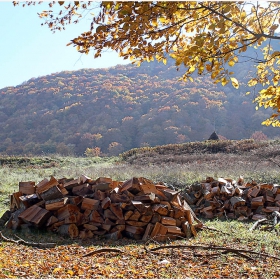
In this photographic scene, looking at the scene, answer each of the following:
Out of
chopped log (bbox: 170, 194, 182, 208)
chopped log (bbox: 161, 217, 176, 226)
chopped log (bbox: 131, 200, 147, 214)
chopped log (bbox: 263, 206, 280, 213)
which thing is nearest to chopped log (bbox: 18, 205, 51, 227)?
chopped log (bbox: 131, 200, 147, 214)

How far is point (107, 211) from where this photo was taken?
5.38 m

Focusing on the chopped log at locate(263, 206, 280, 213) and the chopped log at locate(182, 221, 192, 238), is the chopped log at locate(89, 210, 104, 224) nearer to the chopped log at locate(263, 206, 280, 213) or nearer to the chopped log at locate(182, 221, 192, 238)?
the chopped log at locate(182, 221, 192, 238)

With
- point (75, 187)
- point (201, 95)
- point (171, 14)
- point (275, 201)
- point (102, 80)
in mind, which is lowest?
point (275, 201)

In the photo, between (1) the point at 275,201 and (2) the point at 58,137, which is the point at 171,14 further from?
(2) the point at 58,137

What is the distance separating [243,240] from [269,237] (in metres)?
0.43

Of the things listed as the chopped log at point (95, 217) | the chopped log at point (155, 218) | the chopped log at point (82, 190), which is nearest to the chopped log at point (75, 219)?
the chopped log at point (95, 217)

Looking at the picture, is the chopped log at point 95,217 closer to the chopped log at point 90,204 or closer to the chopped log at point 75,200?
the chopped log at point 90,204

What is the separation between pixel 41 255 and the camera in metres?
4.03

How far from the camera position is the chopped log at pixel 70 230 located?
16.8 feet

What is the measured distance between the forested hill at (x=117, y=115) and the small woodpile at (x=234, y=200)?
26.9 m

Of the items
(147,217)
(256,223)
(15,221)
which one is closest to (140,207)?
(147,217)

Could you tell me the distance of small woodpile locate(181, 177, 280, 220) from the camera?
696cm

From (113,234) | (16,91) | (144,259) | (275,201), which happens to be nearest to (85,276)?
(144,259)

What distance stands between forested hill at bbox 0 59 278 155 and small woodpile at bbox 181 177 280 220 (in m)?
26.9
